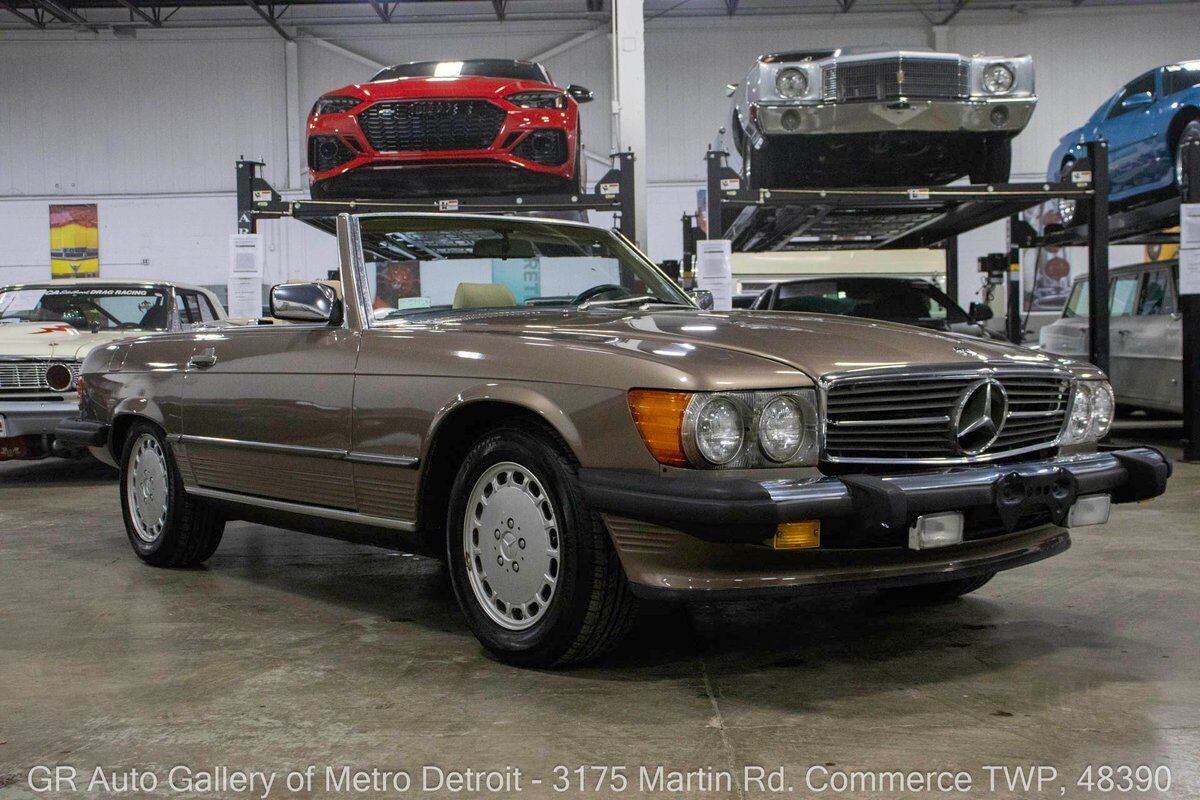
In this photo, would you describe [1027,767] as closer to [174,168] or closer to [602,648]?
[602,648]

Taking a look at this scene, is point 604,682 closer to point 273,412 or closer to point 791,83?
point 273,412

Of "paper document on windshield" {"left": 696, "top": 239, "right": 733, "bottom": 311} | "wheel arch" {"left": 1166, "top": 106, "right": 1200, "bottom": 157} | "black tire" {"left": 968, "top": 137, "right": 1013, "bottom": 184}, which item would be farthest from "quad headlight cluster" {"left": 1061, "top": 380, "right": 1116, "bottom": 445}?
"wheel arch" {"left": 1166, "top": 106, "right": 1200, "bottom": 157}

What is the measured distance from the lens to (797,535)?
2613mm

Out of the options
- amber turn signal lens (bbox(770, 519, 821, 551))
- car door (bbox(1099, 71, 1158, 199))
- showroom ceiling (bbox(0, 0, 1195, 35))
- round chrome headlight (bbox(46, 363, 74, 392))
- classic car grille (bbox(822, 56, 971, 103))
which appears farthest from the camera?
showroom ceiling (bbox(0, 0, 1195, 35))

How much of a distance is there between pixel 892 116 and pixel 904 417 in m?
5.00

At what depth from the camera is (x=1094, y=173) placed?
809 cm

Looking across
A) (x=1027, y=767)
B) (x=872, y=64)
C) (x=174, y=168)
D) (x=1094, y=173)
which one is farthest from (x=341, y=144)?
(x=174, y=168)

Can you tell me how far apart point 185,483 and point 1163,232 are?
30.2 feet

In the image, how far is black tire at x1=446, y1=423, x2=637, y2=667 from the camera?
111 inches

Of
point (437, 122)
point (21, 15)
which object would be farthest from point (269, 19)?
point (437, 122)

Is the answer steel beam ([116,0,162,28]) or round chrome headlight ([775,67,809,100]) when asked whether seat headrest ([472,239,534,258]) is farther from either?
steel beam ([116,0,162,28])

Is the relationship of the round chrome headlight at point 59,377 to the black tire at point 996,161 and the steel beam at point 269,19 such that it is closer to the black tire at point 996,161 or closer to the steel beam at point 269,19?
the black tire at point 996,161

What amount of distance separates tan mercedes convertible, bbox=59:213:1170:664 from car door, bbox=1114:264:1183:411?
20.1 feet

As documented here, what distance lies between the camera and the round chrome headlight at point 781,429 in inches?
105
